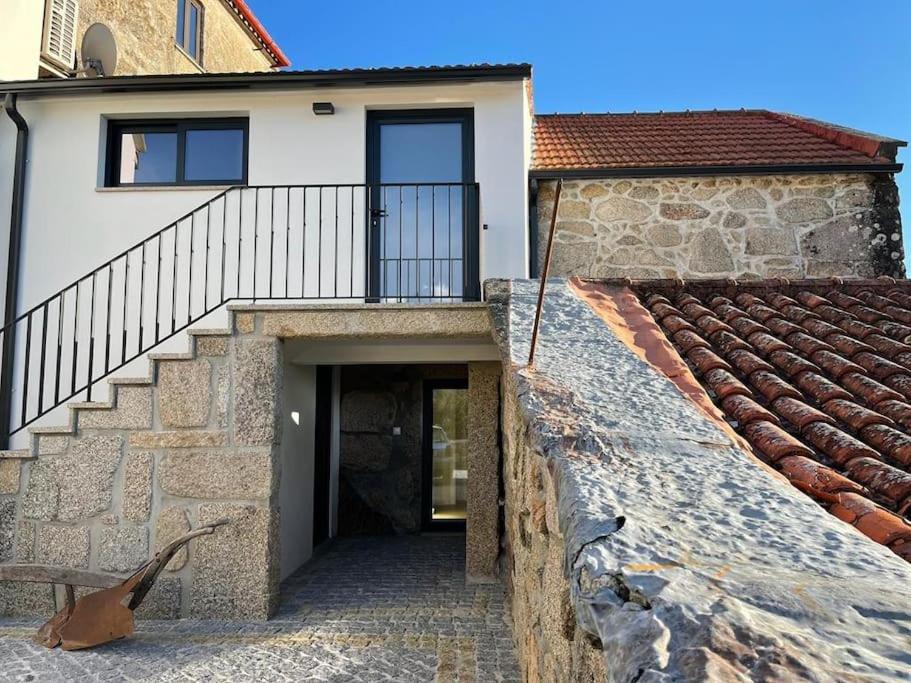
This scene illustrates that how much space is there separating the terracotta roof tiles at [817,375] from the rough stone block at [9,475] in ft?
16.3

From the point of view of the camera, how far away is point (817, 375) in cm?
249

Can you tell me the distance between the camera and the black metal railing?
626 centimetres

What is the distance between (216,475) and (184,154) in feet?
12.3

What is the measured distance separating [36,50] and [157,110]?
2.54 metres

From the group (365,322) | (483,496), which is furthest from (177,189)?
(483,496)

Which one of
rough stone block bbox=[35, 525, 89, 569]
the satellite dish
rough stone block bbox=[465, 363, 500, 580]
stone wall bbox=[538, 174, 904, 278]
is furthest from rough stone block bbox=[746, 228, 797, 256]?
the satellite dish

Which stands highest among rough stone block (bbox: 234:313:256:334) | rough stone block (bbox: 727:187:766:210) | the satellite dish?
the satellite dish

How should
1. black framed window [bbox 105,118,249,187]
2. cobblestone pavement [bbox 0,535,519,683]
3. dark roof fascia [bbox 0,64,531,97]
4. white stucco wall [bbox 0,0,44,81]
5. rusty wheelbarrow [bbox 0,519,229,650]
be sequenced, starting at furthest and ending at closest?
white stucco wall [bbox 0,0,44,81] → black framed window [bbox 105,118,249,187] → dark roof fascia [bbox 0,64,531,97] → rusty wheelbarrow [bbox 0,519,229,650] → cobblestone pavement [bbox 0,535,519,683]

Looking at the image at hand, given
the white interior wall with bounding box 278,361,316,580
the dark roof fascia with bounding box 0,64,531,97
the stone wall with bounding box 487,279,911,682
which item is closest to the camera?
the stone wall with bounding box 487,279,911,682

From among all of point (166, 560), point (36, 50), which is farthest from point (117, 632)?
point (36, 50)

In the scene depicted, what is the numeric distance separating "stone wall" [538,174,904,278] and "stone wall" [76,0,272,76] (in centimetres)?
802

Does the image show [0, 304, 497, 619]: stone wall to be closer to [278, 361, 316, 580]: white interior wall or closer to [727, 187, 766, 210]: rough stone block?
[278, 361, 316, 580]: white interior wall

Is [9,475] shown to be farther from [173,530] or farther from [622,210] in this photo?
[622,210]

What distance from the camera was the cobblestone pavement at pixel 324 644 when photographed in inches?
156
